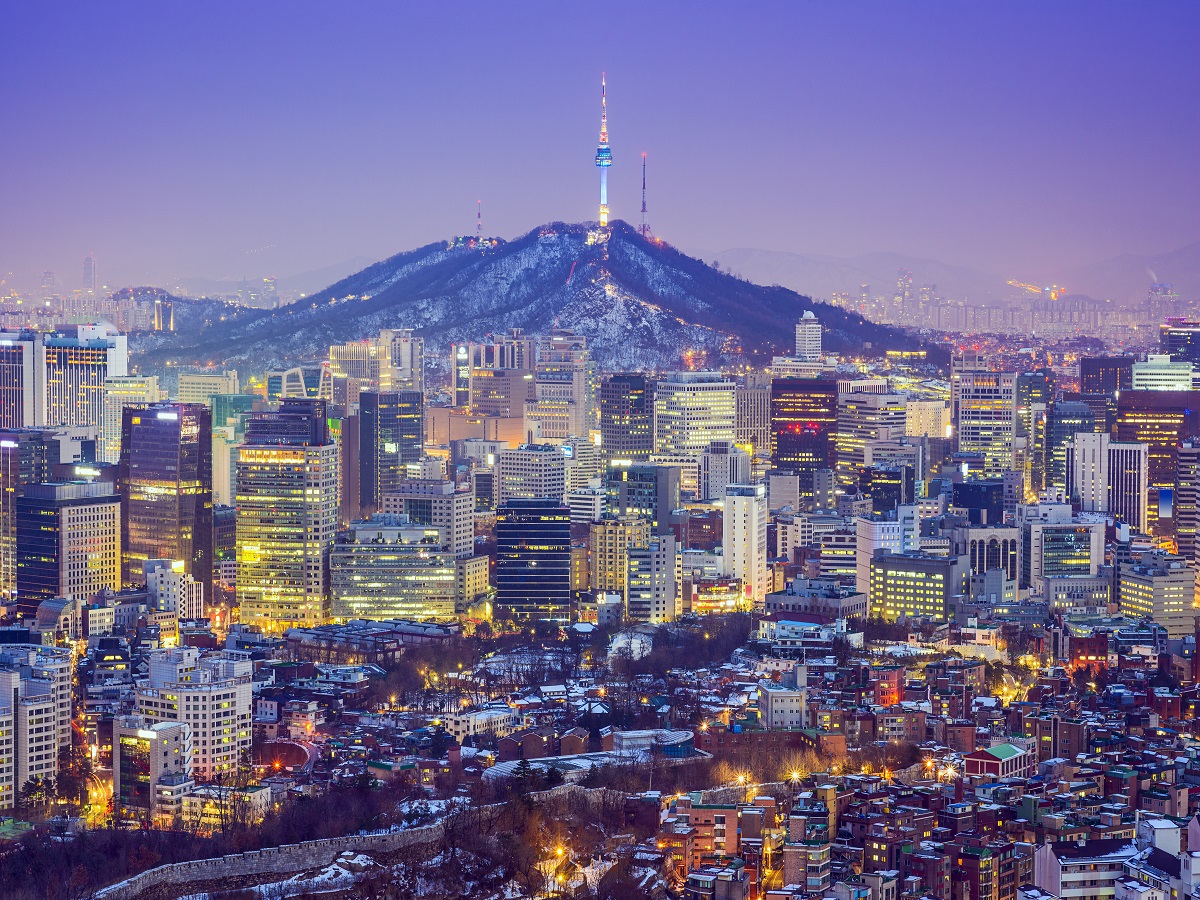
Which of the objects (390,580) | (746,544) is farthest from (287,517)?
(746,544)

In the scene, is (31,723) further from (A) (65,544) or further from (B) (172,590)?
(A) (65,544)

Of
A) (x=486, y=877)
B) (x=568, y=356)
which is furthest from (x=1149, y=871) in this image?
(x=568, y=356)

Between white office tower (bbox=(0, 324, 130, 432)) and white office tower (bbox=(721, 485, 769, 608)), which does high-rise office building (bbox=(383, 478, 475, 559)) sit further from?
white office tower (bbox=(0, 324, 130, 432))

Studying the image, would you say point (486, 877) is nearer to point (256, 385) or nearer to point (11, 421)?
point (11, 421)

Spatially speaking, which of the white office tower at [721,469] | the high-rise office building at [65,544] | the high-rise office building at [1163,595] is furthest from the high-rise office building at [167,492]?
the high-rise office building at [1163,595]

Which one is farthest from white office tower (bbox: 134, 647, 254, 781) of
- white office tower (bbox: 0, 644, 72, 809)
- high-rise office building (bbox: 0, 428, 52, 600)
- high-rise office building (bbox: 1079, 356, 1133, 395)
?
high-rise office building (bbox: 1079, 356, 1133, 395)

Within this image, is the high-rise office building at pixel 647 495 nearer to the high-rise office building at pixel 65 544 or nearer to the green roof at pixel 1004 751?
the high-rise office building at pixel 65 544

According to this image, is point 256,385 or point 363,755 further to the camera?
point 256,385
